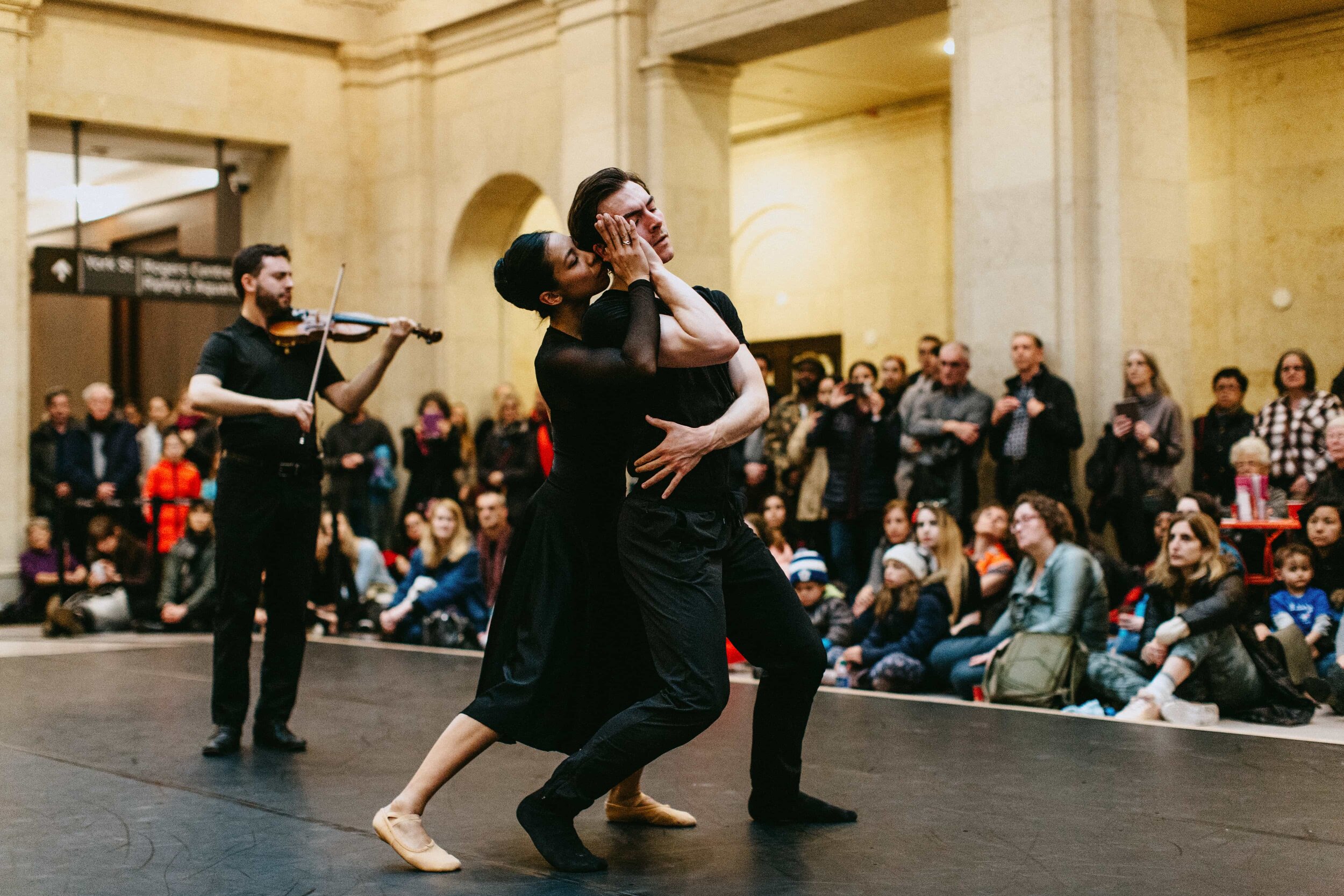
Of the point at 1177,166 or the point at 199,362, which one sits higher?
the point at 1177,166

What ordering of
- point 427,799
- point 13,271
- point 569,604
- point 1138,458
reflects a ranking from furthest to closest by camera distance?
point 13,271 → point 1138,458 → point 569,604 → point 427,799

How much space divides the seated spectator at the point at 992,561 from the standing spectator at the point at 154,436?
7.83 metres

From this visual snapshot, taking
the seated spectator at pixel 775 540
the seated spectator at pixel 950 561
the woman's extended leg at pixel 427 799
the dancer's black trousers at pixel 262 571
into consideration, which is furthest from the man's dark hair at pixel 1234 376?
the woman's extended leg at pixel 427 799

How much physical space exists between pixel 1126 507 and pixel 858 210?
7.66 metres

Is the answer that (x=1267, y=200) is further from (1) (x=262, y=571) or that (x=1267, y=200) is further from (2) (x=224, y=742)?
(2) (x=224, y=742)

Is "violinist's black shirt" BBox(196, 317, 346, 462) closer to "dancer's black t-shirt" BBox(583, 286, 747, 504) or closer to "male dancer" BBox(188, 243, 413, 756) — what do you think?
"male dancer" BBox(188, 243, 413, 756)

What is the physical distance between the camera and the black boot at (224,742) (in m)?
6.19

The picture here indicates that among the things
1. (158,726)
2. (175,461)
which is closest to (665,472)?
(158,726)

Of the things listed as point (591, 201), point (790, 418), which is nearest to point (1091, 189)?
point (790, 418)

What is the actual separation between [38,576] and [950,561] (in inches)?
322

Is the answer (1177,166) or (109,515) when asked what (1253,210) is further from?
(109,515)

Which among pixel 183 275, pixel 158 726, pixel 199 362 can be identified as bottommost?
pixel 158 726

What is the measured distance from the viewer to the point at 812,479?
11000 millimetres

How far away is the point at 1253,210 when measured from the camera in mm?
13031
